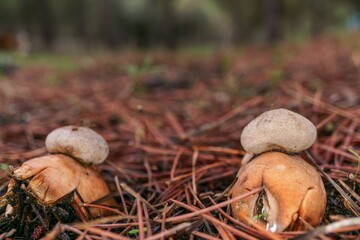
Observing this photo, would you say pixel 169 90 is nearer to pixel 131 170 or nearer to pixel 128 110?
pixel 128 110

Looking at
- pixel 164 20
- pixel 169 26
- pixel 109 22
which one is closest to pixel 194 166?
pixel 109 22

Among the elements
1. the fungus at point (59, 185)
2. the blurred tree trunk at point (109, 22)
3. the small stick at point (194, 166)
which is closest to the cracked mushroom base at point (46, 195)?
the fungus at point (59, 185)

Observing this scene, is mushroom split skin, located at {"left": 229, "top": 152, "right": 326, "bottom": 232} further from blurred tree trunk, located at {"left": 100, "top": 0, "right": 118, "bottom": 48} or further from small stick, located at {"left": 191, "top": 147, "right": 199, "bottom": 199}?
blurred tree trunk, located at {"left": 100, "top": 0, "right": 118, "bottom": 48}

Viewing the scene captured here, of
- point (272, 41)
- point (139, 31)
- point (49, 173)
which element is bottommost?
point (139, 31)

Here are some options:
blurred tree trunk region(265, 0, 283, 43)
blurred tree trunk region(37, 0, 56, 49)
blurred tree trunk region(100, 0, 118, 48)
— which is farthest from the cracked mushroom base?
blurred tree trunk region(37, 0, 56, 49)

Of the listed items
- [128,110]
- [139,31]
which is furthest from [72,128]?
[139,31]

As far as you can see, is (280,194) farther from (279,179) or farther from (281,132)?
(281,132)
